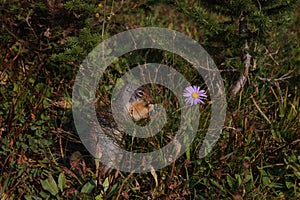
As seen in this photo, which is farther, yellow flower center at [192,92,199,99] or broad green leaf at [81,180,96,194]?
yellow flower center at [192,92,199,99]

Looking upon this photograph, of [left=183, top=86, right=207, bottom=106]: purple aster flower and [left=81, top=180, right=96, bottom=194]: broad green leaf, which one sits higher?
[left=183, top=86, right=207, bottom=106]: purple aster flower

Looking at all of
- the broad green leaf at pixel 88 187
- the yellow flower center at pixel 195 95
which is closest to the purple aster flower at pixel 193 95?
the yellow flower center at pixel 195 95

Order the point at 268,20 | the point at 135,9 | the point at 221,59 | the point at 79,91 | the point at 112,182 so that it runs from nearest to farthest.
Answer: the point at 112,182
the point at 268,20
the point at 79,91
the point at 221,59
the point at 135,9

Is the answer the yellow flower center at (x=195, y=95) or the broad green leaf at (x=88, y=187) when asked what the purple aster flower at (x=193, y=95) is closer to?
the yellow flower center at (x=195, y=95)

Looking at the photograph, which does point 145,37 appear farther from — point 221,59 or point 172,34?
point 221,59

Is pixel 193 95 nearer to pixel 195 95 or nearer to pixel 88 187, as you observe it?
pixel 195 95

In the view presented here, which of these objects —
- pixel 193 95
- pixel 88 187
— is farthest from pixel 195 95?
pixel 88 187

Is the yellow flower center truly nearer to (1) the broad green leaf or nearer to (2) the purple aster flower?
(2) the purple aster flower

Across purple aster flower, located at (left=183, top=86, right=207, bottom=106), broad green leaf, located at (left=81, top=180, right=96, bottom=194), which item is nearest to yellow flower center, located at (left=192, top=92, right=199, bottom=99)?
purple aster flower, located at (left=183, top=86, right=207, bottom=106)

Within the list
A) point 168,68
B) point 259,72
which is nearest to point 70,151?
point 168,68

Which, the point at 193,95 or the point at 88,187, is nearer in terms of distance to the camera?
the point at 88,187

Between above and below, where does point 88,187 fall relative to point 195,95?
below
